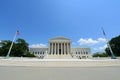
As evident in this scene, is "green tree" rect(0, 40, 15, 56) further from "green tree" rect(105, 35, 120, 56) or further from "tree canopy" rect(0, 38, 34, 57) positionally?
"green tree" rect(105, 35, 120, 56)

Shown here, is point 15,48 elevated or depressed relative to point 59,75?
elevated

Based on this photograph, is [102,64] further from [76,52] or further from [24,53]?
[76,52]

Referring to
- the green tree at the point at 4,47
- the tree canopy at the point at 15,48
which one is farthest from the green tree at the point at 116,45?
the green tree at the point at 4,47

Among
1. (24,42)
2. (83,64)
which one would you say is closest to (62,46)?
(24,42)

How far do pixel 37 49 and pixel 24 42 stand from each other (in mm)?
42859

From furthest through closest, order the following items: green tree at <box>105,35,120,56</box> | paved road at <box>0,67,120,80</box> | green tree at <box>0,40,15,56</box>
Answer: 1. green tree at <box>105,35,120,56</box>
2. green tree at <box>0,40,15,56</box>
3. paved road at <box>0,67,120,80</box>

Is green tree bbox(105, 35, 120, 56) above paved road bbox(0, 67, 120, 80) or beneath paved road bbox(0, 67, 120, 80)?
above

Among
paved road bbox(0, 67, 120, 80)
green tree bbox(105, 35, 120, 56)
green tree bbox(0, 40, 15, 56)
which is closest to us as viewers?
paved road bbox(0, 67, 120, 80)

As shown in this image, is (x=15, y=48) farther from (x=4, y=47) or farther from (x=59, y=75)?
(x=59, y=75)

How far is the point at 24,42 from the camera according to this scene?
67.4 m

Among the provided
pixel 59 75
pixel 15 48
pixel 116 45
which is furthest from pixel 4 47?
pixel 59 75

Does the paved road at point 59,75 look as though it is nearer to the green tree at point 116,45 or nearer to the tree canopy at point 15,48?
the tree canopy at point 15,48

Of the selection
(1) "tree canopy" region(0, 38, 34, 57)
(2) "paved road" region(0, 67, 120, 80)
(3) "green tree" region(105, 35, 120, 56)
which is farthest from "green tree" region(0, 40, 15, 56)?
(3) "green tree" region(105, 35, 120, 56)

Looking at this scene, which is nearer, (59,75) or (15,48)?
(59,75)
